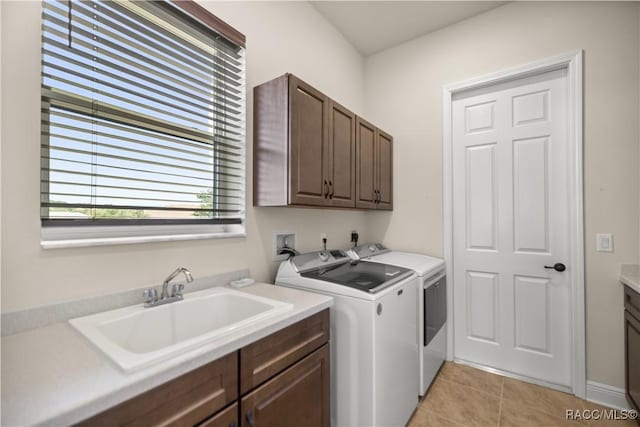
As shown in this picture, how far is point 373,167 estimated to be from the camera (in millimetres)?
2479

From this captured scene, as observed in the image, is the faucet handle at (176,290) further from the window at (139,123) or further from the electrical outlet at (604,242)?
the electrical outlet at (604,242)

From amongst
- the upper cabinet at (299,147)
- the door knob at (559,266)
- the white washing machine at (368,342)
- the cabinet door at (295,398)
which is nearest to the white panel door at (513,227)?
the door knob at (559,266)

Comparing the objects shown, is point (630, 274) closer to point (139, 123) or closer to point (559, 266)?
point (559, 266)

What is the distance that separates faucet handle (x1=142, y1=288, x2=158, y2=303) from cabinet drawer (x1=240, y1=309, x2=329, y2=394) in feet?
1.72

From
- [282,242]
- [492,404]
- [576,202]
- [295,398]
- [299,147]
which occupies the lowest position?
[492,404]

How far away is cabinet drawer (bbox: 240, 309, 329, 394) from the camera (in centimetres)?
96

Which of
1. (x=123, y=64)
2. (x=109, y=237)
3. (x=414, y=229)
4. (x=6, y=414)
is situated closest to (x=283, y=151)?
(x=123, y=64)

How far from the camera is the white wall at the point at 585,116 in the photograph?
190cm

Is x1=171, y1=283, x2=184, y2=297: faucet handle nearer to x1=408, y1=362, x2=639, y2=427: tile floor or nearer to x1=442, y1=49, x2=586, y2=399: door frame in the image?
x1=408, y1=362, x2=639, y2=427: tile floor

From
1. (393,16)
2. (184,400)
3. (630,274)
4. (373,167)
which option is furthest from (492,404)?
(393,16)

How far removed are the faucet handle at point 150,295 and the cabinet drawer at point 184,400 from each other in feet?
1.70

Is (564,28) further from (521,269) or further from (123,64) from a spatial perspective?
(123,64)

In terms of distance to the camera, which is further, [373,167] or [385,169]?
[385,169]
